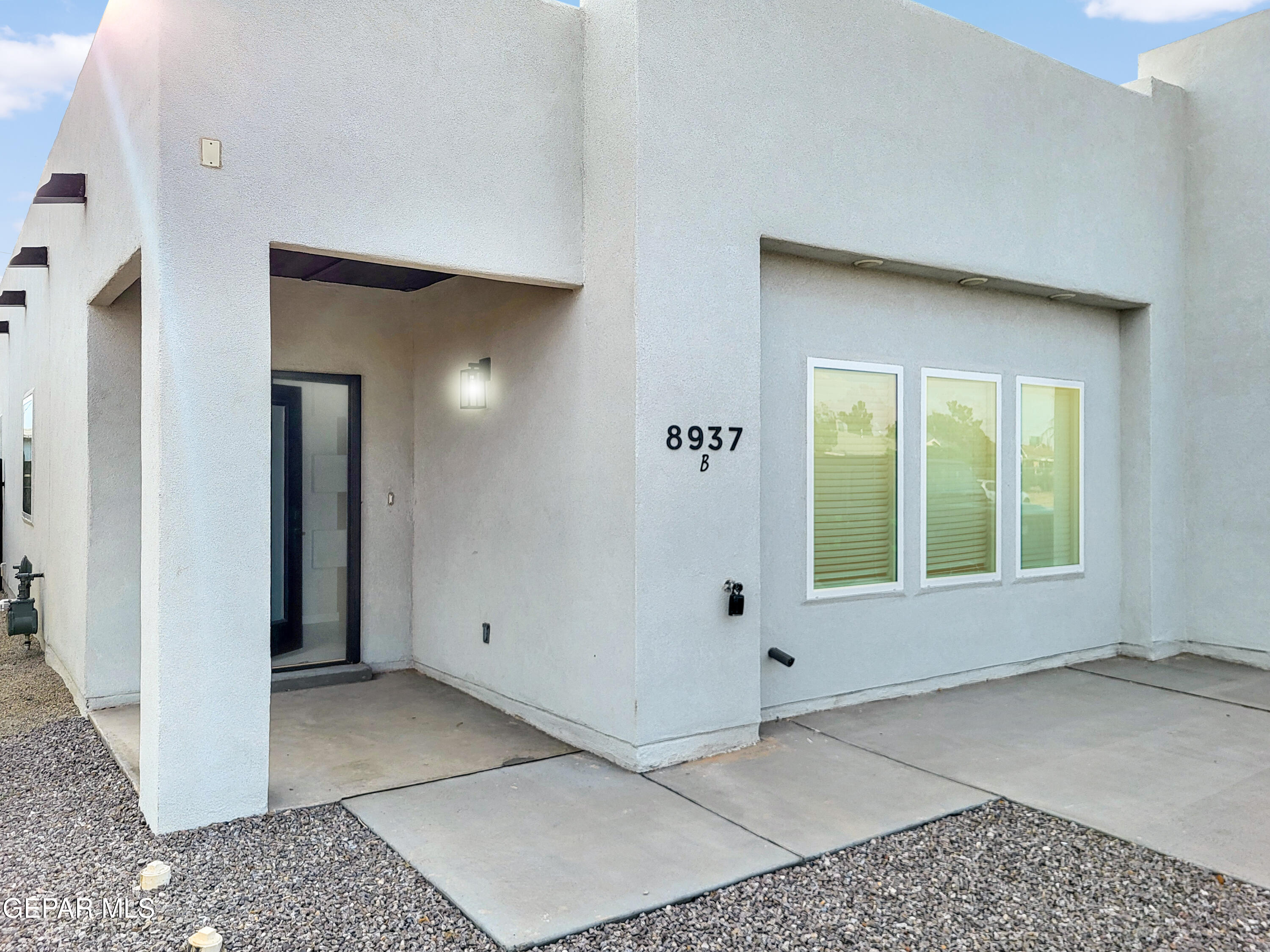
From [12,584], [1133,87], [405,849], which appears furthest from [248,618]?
[12,584]

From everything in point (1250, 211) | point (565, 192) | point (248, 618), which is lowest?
point (248, 618)

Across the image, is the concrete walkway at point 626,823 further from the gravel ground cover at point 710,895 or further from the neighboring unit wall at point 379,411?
the neighboring unit wall at point 379,411

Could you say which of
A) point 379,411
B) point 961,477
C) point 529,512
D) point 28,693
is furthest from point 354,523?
point 961,477

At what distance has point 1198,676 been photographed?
6.59 m

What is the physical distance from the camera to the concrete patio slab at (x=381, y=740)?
4379mm

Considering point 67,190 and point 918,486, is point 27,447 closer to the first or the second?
point 67,190

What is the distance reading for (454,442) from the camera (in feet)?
20.4

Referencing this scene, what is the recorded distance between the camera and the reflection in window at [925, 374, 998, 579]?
610cm

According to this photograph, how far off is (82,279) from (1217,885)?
21.8 ft

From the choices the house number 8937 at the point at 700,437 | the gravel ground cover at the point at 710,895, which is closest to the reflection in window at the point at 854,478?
the house number 8937 at the point at 700,437

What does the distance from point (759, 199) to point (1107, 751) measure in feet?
11.8

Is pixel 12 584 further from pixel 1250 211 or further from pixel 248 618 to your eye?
pixel 1250 211

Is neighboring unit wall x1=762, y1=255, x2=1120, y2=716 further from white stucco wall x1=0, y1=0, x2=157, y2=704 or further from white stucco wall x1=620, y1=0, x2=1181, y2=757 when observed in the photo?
white stucco wall x1=0, y1=0, x2=157, y2=704

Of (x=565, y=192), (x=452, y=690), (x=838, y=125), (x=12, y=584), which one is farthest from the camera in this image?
(x=12, y=584)
